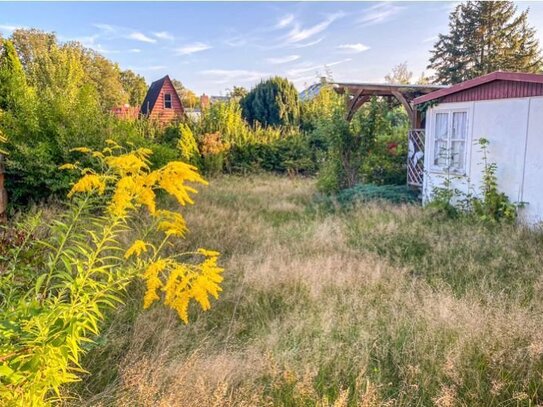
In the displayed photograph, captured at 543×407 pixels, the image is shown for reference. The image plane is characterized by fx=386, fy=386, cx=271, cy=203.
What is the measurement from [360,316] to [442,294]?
0.88 meters

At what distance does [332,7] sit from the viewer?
418 inches

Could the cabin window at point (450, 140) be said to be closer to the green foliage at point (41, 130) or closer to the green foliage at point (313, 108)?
the green foliage at point (41, 130)

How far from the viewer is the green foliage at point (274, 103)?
58.6 feet

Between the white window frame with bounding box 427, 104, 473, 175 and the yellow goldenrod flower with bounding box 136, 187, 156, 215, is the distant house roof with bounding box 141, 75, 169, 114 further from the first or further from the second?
the yellow goldenrod flower with bounding box 136, 187, 156, 215

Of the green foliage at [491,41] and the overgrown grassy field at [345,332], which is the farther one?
the green foliage at [491,41]

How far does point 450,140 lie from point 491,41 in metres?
27.2

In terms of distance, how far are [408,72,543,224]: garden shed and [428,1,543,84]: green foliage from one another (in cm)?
2451

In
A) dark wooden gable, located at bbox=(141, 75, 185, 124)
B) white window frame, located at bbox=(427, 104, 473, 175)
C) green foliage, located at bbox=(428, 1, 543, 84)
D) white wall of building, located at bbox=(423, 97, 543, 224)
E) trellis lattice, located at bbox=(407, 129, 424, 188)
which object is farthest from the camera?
green foliage, located at bbox=(428, 1, 543, 84)

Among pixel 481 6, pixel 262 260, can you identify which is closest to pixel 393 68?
pixel 481 6

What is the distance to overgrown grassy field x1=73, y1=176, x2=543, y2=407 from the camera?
7.41 ft

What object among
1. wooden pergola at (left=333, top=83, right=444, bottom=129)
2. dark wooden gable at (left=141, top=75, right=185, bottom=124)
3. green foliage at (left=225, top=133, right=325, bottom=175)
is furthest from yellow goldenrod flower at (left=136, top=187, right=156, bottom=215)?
dark wooden gable at (left=141, top=75, right=185, bottom=124)

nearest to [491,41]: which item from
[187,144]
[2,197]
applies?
[187,144]

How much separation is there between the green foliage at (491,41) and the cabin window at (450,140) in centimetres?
2441

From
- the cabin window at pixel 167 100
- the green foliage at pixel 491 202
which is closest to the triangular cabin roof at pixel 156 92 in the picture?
the cabin window at pixel 167 100
